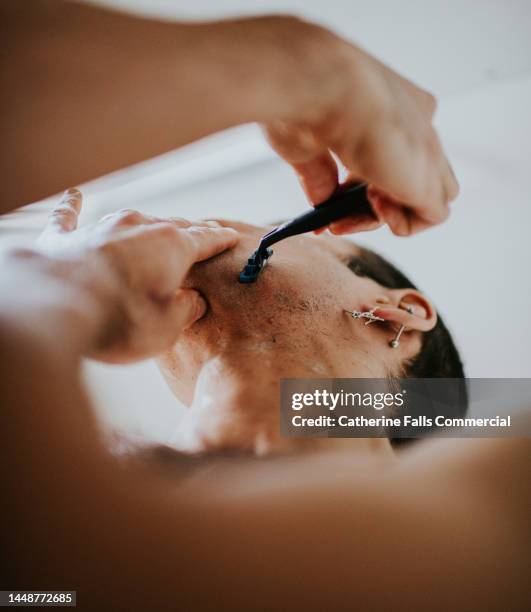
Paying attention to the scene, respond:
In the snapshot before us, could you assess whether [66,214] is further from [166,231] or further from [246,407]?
[246,407]

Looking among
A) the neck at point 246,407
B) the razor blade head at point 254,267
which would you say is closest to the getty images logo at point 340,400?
the neck at point 246,407

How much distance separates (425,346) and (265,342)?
0.31 metres

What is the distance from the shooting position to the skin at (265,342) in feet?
2.12

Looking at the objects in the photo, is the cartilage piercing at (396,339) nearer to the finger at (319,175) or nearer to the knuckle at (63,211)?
the finger at (319,175)

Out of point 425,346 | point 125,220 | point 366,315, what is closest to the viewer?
point 125,220

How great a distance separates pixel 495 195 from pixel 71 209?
87cm

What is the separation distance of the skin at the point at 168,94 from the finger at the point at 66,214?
2.3 inches

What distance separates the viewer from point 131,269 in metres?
0.57

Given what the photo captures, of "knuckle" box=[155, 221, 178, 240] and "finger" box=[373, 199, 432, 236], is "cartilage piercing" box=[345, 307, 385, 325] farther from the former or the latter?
"knuckle" box=[155, 221, 178, 240]

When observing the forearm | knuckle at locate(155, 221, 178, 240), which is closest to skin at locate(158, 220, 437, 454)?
knuckle at locate(155, 221, 178, 240)

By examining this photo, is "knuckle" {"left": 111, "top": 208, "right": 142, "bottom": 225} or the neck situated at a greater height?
"knuckle" {"left": 111, "top": 208, "right": 142, "bottom": 225}

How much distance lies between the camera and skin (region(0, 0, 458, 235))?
53 centimetres

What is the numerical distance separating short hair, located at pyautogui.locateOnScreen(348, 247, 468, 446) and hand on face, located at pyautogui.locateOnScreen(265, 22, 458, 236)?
0.22 m

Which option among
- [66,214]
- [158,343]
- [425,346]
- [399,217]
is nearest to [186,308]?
[158,343]
